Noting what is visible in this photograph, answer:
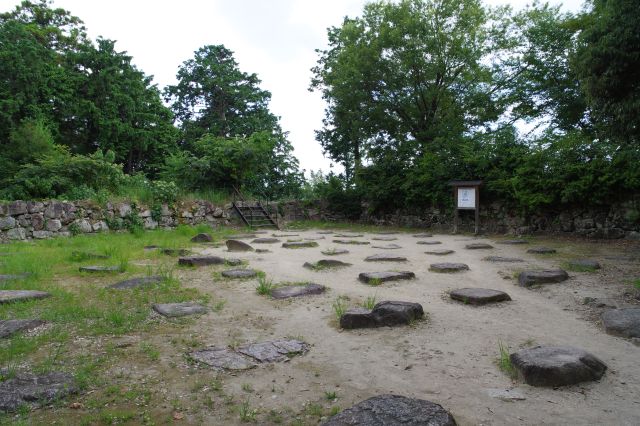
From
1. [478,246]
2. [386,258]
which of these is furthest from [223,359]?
[478,246]

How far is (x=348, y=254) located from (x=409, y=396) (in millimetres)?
5304

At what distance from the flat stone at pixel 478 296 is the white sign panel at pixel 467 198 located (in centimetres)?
759

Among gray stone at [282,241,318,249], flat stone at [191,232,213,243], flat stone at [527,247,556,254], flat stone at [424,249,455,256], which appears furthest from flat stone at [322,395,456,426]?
flat stone at [191,232,213,243]

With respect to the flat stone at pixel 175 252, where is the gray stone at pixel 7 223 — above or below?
above

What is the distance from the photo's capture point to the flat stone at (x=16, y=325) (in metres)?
2.99

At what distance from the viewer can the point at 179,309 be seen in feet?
12.0

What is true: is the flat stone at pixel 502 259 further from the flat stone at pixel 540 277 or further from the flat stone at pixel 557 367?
the flat stone at pixel 557 367

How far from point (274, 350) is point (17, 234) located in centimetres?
848

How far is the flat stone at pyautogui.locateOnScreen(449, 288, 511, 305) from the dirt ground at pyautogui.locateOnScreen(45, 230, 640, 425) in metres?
0.11

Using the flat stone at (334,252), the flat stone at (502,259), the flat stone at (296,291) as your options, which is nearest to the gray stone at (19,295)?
the flat stone at (296,291)

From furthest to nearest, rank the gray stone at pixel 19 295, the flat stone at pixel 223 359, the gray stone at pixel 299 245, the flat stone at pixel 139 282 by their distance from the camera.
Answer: the gray stone at pixel 299 245, the flat stone at pixel 139 282, the gray stone at pixel 19 295, the flat stone at pixel 223 359

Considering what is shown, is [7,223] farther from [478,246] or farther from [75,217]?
[478,246]

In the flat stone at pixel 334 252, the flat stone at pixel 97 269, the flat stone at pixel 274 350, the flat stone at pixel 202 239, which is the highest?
the flat stone at pixel 202 239

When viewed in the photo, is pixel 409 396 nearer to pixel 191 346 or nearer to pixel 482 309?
pixel 191 346
